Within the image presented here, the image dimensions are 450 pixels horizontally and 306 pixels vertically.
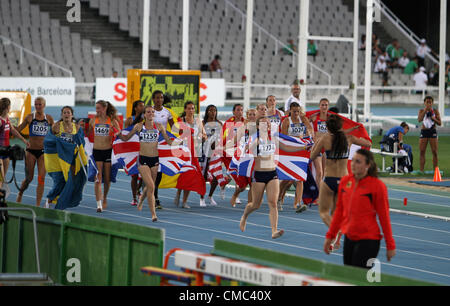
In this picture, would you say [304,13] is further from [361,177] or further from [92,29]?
[92,29]

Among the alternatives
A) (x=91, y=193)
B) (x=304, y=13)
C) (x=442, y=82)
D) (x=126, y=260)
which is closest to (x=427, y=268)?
(x=126, y=260)

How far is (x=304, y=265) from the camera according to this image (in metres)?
7.50

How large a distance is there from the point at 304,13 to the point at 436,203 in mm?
6606

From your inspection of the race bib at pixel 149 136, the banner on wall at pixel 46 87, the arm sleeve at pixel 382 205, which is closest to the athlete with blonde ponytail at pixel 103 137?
the race bib at pixel 149 136

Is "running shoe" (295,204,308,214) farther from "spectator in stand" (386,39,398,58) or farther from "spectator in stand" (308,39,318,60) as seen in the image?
"spectator in stand" (386,39,398,58)

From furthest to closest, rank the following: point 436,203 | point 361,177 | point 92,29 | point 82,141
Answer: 1. point 92,29
2. point 436,203
3. point 82,141
4. point 361,177

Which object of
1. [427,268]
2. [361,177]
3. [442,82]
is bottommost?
[427,268]

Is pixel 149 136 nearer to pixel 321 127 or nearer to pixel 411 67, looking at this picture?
pixel 321 127

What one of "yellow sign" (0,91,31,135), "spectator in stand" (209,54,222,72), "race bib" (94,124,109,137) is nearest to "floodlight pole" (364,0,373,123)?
"yellow sign" (0,91,31,135)

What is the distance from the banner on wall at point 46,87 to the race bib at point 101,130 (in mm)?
16052

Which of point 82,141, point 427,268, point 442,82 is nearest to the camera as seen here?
point 427,268

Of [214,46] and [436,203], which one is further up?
[214,46]

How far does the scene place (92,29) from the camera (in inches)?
1829

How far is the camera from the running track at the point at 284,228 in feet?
41.5
